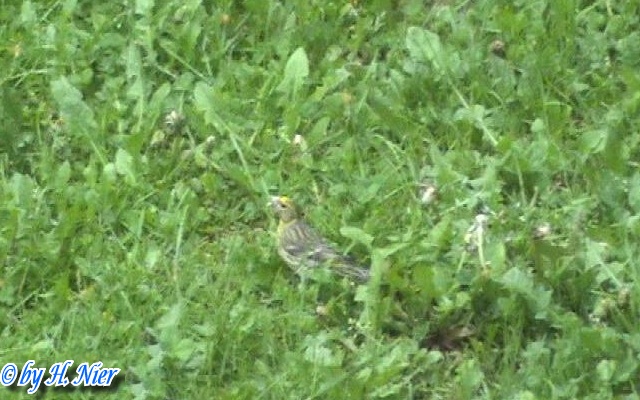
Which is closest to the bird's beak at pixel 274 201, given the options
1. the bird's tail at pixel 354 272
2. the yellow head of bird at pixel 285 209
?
the yellow head of bird at pixel 285 209

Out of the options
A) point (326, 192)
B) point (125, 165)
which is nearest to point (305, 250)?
point (326, 192)

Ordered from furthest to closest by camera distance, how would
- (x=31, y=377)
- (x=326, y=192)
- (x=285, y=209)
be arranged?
(x=326, y=192), (x=285, y=209), (x=31, y=377)

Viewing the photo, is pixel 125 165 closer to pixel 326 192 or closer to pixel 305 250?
pixel 326 192

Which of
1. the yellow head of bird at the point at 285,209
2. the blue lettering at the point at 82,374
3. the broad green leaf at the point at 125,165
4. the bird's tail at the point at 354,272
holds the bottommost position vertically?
the bird's tail at the point at 354,272

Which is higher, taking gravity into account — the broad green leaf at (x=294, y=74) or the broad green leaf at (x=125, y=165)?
the broad green leaf at (x=125, y=165)

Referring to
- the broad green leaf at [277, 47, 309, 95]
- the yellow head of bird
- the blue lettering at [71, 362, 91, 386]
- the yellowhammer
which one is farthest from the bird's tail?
the broad green leaf at [277, 47, 309, 95]

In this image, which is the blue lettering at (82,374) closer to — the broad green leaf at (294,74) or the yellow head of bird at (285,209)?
the yellow head of bird at (285,209)

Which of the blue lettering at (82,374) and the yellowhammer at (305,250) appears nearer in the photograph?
the blue lettering at (82,374)

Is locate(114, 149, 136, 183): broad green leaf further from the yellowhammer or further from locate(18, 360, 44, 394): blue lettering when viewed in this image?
locate(18, 360, 44, 394): blue lettering
